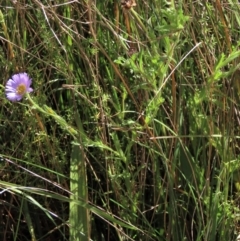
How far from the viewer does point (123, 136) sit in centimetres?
127

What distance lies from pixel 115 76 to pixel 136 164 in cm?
20

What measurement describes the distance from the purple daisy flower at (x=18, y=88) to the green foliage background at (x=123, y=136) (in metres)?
0.03

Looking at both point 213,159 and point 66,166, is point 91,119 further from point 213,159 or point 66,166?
point 213,159

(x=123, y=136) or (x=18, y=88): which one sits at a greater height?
(x=18, y=88)

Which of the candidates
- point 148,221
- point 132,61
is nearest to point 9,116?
point 148,221

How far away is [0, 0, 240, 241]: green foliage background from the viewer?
1.17m

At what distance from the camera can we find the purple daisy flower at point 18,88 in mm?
1078

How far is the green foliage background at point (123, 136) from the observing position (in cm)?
117

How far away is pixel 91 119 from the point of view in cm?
131

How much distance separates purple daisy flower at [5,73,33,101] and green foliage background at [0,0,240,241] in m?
0.03

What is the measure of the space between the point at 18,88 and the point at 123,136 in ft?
0.89

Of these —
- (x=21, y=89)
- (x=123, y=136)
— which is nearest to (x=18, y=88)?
(x=21, y=89)

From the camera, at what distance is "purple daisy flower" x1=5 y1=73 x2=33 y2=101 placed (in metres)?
1.08

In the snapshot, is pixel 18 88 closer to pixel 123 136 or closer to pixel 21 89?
pixel 21 89
